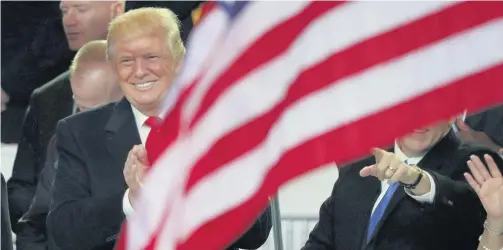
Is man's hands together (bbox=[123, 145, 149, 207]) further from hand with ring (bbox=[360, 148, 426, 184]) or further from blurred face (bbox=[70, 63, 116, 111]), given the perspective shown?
blurred face (bbox=[70, 63, 116, 111])

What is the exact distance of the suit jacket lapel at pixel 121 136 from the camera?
3118mm

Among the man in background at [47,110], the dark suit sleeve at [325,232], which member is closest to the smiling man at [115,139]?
the dark suit sleeve at [325,232]

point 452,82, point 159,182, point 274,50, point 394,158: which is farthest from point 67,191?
point 452,82

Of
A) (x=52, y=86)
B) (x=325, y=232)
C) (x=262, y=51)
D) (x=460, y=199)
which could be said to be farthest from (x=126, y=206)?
(x=52, y=86)

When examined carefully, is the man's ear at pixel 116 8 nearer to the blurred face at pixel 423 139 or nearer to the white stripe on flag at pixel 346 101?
the blurred face at pixel 423 139

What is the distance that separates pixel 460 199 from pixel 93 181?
0.92 meters

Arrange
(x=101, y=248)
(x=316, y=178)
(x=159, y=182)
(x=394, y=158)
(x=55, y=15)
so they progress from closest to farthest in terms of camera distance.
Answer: (x=159, y=182), (x=394, y=158), (x=101, y=248), (x=316, y=178), (x=55, y=15)

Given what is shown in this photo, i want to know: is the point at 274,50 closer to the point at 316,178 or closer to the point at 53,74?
the point at 316,178

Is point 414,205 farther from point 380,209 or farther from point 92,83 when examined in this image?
point 92,83

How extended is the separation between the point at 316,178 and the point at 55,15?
61.9 inches

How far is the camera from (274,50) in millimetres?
1946

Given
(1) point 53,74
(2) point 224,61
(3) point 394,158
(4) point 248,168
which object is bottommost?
(1) point 53,74

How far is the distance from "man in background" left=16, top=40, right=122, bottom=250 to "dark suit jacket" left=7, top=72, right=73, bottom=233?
1.10ft

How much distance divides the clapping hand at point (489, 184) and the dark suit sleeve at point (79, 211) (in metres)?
0.86
